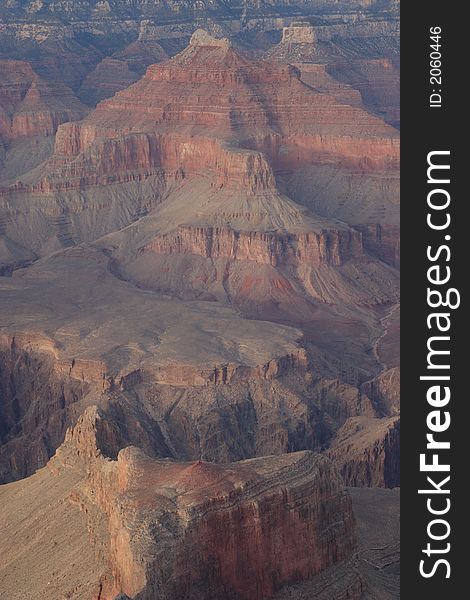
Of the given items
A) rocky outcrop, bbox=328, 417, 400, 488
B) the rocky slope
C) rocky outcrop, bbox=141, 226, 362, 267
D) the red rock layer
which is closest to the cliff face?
the rocky slope

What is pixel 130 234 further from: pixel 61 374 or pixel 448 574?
pixel 448 574

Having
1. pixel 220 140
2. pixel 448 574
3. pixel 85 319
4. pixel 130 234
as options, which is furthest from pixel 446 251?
pixel 220 140

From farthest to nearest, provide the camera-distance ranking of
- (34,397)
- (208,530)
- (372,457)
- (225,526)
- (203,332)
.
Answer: (203,332) → (34,397) → (372,457) → (225,526) → (208,530)

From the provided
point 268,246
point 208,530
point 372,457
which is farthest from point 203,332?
point 208,530

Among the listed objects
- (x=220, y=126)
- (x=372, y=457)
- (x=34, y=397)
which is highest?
(x=220, y=126)

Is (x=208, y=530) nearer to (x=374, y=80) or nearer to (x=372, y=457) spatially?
(x=372, y=457)

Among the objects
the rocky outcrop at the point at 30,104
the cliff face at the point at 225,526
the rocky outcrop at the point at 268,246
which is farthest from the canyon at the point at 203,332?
the rocky outcrop at the point at 30,104

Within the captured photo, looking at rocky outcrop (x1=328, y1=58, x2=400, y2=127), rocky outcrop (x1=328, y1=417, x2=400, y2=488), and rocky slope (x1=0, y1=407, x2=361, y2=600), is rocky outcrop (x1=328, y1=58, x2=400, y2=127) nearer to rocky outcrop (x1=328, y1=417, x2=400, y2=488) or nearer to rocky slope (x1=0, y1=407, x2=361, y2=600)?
rocky outcrop (x1=328, y1=417, x2=400, y2=488)
